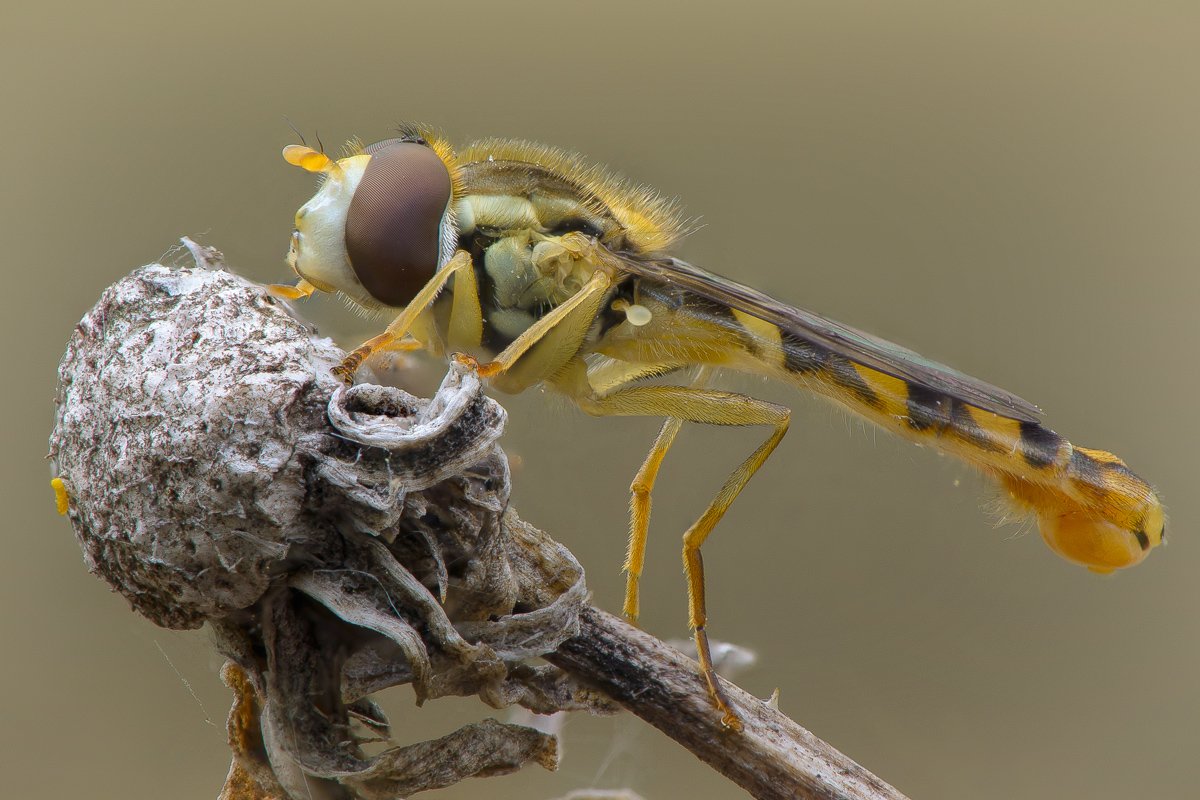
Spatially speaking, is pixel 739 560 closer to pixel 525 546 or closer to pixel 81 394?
pixel 525 546

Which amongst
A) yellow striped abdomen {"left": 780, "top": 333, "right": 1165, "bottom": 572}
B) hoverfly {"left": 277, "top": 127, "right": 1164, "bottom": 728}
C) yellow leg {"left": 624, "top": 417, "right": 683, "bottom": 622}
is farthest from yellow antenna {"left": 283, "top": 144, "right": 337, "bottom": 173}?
yellow striped abdomen {"left": 780, "top": 333, "right": 1165, "bottom": 572}

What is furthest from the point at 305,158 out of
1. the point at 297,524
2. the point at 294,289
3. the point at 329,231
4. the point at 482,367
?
the point at 297,524

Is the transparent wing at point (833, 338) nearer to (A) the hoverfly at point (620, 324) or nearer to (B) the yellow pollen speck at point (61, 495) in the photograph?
(A) the hoverfly at point (620, 324)

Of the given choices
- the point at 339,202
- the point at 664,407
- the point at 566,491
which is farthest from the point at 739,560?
the point at 339,202

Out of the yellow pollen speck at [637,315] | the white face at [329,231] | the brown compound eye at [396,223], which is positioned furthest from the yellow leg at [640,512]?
the white face at [329,231]

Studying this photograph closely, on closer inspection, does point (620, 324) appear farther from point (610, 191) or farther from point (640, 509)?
point (640, 509)
